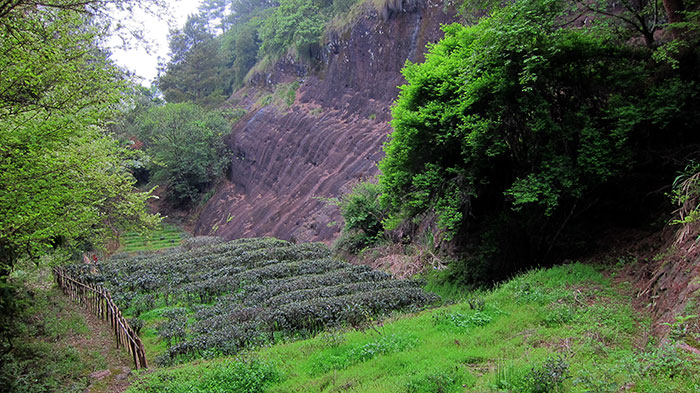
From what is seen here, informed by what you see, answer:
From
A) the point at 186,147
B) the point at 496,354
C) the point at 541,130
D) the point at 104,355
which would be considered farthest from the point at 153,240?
the point at 496,354

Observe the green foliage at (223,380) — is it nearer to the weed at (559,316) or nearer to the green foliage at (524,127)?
the weed at (559,316)

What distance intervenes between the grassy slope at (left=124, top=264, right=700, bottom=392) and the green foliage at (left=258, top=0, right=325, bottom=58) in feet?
99.5

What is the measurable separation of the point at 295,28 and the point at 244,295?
3035 cm

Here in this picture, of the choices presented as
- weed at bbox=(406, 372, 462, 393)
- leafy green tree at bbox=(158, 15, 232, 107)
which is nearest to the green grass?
leafy green tree at bbox=(158, 15, 232, 107)

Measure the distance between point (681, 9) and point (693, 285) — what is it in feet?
21.3

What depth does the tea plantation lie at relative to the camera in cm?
945

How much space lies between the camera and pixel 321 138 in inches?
1153

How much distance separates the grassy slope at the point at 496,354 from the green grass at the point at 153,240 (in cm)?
2817

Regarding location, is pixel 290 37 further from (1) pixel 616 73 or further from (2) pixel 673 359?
(2) pixel 673 359

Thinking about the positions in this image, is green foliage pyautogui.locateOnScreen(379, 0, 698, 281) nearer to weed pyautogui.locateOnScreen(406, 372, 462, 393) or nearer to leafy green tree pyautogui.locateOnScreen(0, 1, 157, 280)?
weed pyautogui.locateOnScreen(406, 372, 462, 393)

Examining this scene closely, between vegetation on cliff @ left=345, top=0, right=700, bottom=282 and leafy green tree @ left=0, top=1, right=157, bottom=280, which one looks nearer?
leafy green tree @ left=0, top=1, right=157, bottom=280

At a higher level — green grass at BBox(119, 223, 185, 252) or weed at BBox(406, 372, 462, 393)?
weed at BBox(406, 372, 462, 393)

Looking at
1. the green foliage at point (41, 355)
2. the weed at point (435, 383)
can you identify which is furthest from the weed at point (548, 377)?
the green foliage at point (41, 355)

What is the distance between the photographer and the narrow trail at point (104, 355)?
8.11 m
